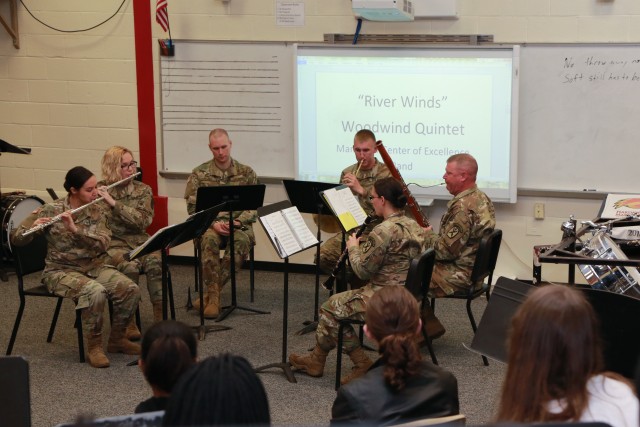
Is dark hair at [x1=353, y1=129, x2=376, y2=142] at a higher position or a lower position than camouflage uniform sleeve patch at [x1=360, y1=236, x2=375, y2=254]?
higher

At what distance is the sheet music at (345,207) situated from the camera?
5.02 metres

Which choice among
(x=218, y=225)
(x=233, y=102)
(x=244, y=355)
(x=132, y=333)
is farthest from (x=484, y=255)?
(x=233, y=102)

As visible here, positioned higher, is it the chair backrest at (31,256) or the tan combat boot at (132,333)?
the chair backrest at (31,256)

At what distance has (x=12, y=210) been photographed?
6.81m

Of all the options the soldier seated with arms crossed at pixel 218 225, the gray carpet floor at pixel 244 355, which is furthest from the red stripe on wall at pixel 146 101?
the soldier seated with arms crossed at pixel 218 225

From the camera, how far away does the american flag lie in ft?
22.3

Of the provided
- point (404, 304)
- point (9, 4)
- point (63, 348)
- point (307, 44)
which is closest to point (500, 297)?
point (404, 304)

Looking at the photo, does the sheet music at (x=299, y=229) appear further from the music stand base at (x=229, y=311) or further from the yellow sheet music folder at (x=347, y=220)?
the music stand base at (x=229, y=311)

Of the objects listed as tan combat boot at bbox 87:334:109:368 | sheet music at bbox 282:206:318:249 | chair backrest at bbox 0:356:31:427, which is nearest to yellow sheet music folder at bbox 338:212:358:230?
sheet music at bbox 282:206:318:249

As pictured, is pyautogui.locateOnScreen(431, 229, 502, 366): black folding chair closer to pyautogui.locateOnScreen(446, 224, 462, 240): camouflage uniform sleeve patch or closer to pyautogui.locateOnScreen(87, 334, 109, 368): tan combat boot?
pyautogui.locateOnScreen(446, 224, 462, 240): camouflage uniform sleeve patch

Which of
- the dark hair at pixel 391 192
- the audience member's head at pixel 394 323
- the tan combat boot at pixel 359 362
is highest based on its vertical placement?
the dark hair at pixel 391 192

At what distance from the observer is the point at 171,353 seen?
8.21 feet

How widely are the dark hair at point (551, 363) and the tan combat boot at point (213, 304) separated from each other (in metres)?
4.01

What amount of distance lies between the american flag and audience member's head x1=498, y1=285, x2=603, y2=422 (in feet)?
17.3
